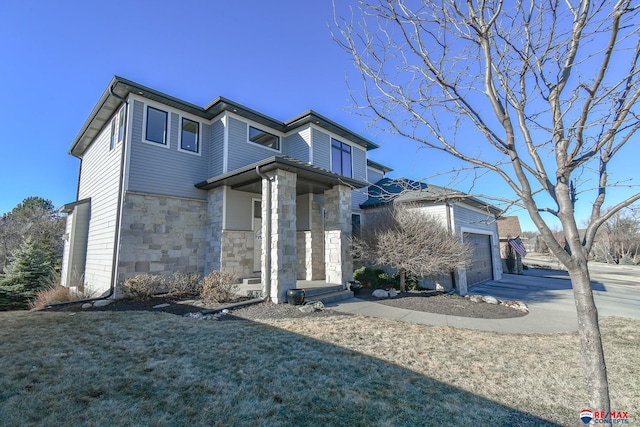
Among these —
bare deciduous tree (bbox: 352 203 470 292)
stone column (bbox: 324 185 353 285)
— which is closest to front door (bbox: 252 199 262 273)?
stone column (bbox: 324 185 353 285)

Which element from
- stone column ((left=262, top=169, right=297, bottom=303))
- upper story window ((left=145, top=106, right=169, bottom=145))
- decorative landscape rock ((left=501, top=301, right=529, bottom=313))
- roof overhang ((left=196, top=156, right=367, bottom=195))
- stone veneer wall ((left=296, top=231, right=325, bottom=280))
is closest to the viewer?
stone column ((left=262, top=169, right=297, bottom=303))

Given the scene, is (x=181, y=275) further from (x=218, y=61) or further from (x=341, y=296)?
(x=218, y=61)

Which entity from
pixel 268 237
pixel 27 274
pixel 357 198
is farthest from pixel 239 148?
pixel 27 274

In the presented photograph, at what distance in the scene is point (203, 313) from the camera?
21.4ft

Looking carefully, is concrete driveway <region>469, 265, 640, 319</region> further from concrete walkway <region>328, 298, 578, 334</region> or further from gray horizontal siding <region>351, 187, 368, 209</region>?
gray horizontal siding <region>351, 187, 368, 209</region>

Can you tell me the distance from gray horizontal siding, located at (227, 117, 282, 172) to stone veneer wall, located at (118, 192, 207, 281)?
78.8 inches

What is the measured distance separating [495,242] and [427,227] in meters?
8.60

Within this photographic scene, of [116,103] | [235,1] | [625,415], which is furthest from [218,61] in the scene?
[625,415]

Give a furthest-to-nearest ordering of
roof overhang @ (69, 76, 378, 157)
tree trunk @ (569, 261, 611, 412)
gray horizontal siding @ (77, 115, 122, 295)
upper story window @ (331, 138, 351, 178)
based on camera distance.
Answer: upper story window @ (331, 138, 351, 178) < gray horizontal siding @ (77, 115, 122, 295) < roof overhang @ (69, 76, 378, 157) < tree trunk @ (569, 261, 611, 412)

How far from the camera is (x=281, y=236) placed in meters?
7.99

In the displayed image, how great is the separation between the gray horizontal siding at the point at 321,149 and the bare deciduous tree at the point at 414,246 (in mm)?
→ 3990

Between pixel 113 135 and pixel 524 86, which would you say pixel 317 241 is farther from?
pixel 524 86

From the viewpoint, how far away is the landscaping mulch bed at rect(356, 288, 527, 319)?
7.38m

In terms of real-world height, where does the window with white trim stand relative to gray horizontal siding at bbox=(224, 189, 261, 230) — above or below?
Result: above
